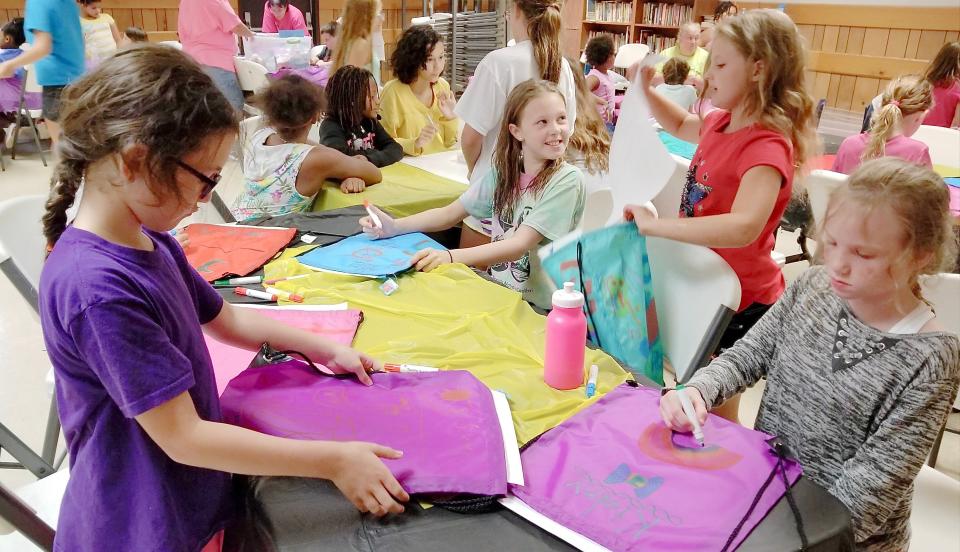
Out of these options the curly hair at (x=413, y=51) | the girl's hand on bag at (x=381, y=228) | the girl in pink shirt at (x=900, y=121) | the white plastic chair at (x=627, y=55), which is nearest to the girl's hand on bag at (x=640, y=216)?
the girl's hand on bag at (x=381, y=228)

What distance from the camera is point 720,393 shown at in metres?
1.16

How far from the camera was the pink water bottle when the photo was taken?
44.8 inches

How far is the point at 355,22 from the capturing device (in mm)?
3635

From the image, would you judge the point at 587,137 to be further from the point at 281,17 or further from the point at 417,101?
the point at 281,17

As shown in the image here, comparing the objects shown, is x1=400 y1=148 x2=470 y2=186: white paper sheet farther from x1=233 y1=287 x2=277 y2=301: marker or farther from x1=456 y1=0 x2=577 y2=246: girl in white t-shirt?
x1=233 y1=287 x2=277 y2=301: marker

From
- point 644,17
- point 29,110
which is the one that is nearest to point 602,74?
point 644,17

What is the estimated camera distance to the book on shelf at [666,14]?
23.9 ft

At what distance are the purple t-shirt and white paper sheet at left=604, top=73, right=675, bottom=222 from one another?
1.04 m

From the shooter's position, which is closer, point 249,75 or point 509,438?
point 509,438

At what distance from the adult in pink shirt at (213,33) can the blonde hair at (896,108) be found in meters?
3.79

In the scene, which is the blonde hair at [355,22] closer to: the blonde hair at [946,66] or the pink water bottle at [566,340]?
the pink water bottle at [566,340]

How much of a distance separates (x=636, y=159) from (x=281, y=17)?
17.0 feet

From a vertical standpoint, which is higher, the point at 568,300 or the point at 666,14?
the point at 666,14

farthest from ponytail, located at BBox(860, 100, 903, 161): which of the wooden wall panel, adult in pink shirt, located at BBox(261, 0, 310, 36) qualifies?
adult in pink shirt, located at BBox(261, 0, 310, 36)
